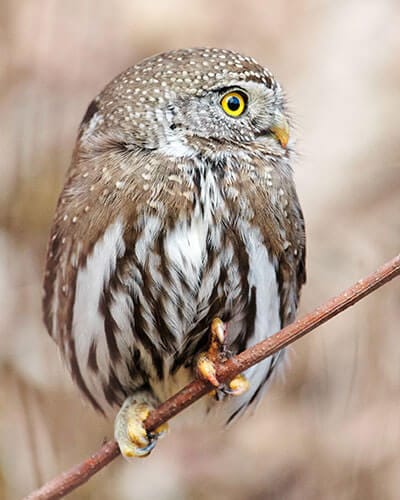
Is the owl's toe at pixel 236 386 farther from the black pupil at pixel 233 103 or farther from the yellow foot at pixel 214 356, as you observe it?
the black pupil at pixel 233 103

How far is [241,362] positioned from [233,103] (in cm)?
79

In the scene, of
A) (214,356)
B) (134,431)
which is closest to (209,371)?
(214,356)

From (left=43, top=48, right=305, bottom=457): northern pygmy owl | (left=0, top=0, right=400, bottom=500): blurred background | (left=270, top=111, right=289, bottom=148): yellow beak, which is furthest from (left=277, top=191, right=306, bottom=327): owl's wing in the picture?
(left=0, top=0, right=400, bottom=500): blurred background

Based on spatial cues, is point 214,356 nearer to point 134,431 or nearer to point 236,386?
point 236,386

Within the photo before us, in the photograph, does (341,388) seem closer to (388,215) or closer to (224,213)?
(388,215)

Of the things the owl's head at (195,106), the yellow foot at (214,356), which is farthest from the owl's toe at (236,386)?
the owl's head at (195,106)

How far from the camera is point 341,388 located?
161 inches

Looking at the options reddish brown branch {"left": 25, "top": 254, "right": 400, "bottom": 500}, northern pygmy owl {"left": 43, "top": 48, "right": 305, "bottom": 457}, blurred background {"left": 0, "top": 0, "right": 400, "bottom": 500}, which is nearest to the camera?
reddish brown branch {"left": 25, "top": 254, "right": 400, "bottom": 500}

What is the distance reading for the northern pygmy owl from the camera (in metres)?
2.52

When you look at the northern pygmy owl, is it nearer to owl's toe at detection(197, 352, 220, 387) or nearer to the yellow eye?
the yellow eye

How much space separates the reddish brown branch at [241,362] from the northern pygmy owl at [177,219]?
0.21 m

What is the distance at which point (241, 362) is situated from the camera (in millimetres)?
2156

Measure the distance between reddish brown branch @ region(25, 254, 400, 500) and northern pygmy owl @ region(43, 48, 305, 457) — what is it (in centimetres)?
21

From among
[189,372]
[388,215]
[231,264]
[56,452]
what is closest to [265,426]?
[388,215]
